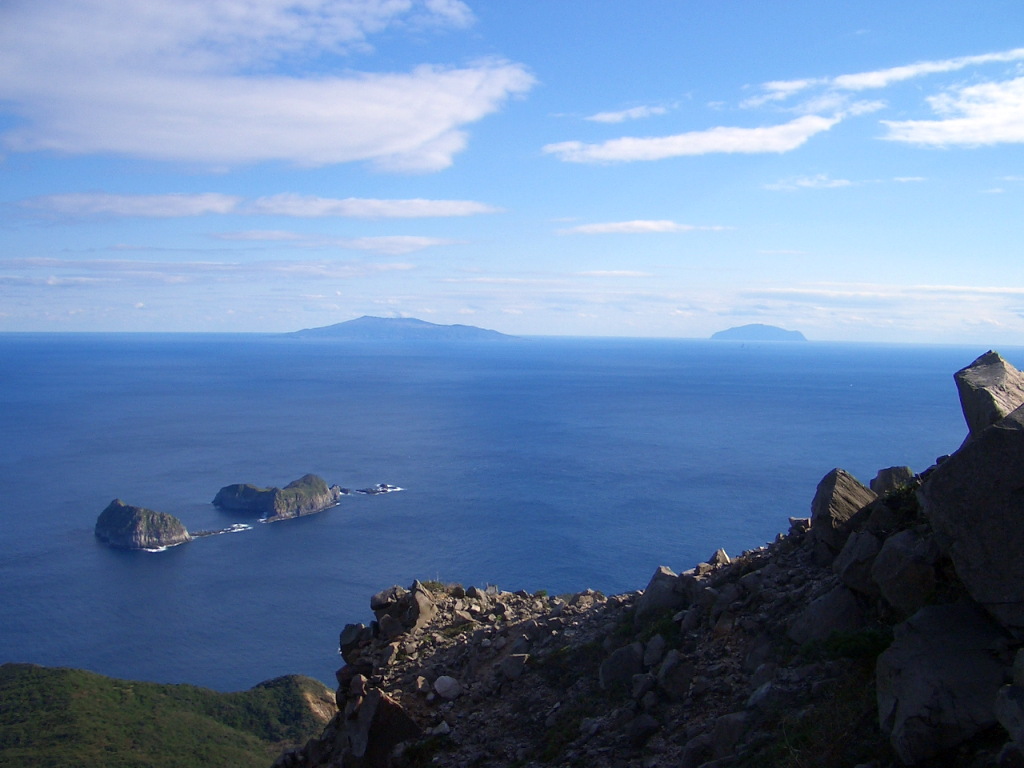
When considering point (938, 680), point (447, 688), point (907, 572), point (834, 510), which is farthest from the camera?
point (447, 688)

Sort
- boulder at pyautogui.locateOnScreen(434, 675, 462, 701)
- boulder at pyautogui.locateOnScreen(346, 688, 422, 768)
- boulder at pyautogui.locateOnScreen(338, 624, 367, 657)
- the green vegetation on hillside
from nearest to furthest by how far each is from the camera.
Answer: boulder at pyautogui.locateOnScreen(346, 688, 422, 768)
boulder at pyautogui.locateOnScreen(434, 675, 462, 701)
boulder at pyautogui.locateOnScreen(338, 624, 367, 657)
the green vegetation on hillside

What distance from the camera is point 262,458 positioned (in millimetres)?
148750

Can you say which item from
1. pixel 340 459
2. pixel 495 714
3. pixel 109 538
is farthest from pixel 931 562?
pixel 340 459

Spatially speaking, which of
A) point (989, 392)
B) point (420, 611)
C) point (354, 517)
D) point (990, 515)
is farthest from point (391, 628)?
point (354, 517)

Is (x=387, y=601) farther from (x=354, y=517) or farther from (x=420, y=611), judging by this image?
(x=354, y=517)

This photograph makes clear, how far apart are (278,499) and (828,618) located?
116 meters

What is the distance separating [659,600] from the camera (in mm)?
14898

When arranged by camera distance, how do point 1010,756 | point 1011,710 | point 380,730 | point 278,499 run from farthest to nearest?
point 278,499
point 380,730
point 1011,710
point 1010,756

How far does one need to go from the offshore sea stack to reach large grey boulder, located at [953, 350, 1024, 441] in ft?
0.15

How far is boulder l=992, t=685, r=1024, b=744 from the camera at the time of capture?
7.27 meters

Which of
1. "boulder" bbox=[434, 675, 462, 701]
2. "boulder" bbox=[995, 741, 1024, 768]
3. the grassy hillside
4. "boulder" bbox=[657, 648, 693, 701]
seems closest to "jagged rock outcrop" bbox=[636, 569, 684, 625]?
"boulder" bbox=[657, 648, 693, 701]

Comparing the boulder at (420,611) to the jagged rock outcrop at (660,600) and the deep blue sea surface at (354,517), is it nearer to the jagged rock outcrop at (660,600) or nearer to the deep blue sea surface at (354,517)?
the jagged rock outcrop at (660,600)

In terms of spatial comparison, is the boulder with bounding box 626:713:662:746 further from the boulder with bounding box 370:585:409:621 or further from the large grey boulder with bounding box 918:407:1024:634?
the boulder with bounding box 370:585:409:621

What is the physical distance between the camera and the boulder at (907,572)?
414 inches
